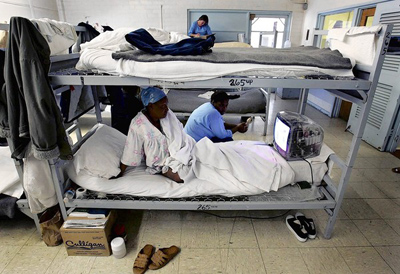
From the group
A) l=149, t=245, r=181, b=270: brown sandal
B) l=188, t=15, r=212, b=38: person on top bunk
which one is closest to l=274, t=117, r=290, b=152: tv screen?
l=149, t=245, r=181, b=270: brown sandal

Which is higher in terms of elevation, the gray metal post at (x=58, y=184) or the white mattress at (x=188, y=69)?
the white mattress at (x=188, y=69)

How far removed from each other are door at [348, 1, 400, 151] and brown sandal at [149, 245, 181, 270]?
3.28 m

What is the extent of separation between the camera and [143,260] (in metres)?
1.73

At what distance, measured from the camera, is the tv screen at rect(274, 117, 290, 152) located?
2.09 meters

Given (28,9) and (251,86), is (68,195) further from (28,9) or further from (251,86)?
(28,9)

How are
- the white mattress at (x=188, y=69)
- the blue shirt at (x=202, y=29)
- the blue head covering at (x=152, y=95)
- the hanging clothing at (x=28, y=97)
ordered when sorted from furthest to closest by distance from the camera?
1. the blue shirt at (x=202, y=29)
2. the blue head covering at (x=152, y=95)
3. the white mattress at (x=188, y=69)
4. the hanging clothing at (x=28, y=97)

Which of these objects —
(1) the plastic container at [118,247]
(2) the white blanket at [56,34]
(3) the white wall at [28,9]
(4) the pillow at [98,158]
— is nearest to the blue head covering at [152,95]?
(4) the pillow at [98,158]

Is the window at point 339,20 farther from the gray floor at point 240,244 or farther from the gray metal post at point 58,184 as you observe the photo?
the gray metal post at point 58,184

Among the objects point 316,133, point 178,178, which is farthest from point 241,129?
point 178,178

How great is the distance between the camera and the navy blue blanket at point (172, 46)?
60.5 inches

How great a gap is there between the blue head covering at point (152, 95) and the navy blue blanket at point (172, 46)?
0.32 metres

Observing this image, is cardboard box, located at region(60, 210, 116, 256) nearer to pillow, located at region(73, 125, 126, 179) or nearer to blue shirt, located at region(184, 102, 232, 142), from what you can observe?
pillow, located at region(73, 125, 126, 179)

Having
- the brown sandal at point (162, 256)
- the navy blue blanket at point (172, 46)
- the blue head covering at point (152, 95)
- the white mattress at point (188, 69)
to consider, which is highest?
the navy blue blanket at point (172, 46)

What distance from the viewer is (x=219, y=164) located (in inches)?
75.6
